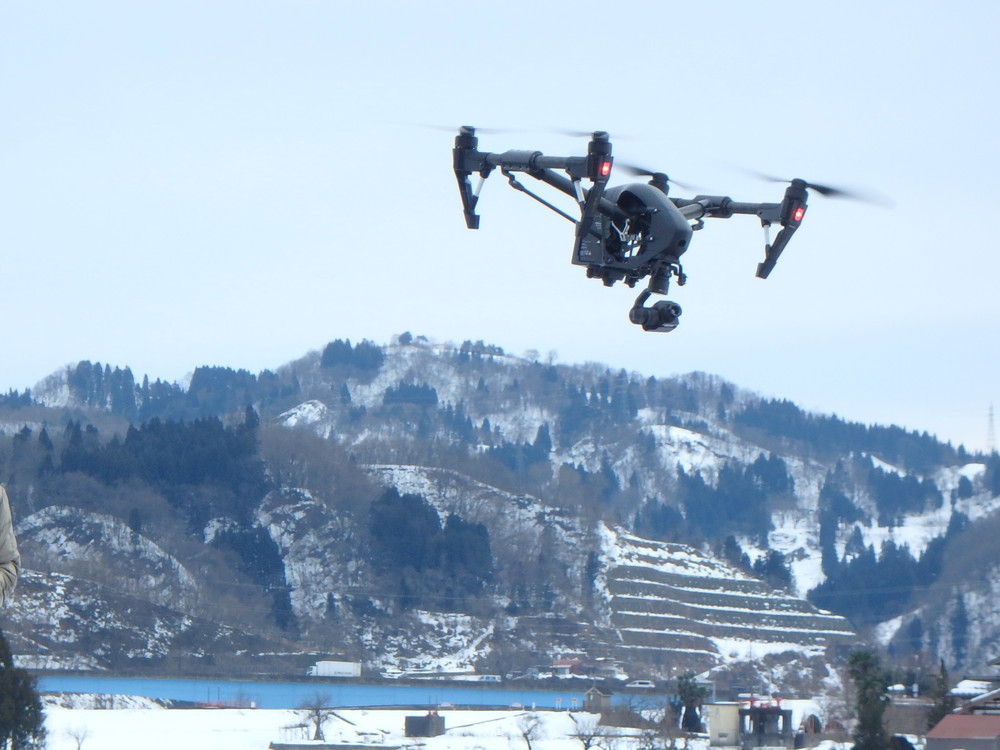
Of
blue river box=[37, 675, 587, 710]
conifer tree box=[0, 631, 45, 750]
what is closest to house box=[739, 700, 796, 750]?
blue river box=[37, 675, 587, 710]

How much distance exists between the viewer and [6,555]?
575 centimetres

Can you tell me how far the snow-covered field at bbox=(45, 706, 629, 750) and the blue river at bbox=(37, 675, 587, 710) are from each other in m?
7.90

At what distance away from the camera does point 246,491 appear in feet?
616

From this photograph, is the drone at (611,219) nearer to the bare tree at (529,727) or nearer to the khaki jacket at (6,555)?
the khaki jacket at (6,555)

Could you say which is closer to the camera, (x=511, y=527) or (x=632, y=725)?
(x=632, y=725)

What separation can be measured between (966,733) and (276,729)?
53201mm

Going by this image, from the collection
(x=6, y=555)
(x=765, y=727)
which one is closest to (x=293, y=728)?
(x=765, y=727)

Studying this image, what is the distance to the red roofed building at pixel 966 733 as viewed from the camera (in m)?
51.9

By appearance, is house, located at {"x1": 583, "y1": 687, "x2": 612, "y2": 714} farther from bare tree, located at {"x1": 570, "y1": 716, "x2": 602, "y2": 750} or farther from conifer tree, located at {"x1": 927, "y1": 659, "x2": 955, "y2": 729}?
conifer tree, located at {"x1": 927, "y1": 659, "x2": 955, "y2": 729}

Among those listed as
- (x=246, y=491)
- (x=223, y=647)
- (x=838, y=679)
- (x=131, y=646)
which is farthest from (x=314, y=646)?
(x=838, y=679)

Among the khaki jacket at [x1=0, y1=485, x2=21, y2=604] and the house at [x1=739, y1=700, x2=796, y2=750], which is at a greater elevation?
the khaki jacket at [x1=0, y1=485, x2=21, y2=604]

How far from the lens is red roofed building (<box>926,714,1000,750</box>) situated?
5194cm

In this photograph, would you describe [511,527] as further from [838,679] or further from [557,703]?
[557,703]

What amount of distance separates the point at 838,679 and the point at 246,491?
72573 millimetres
